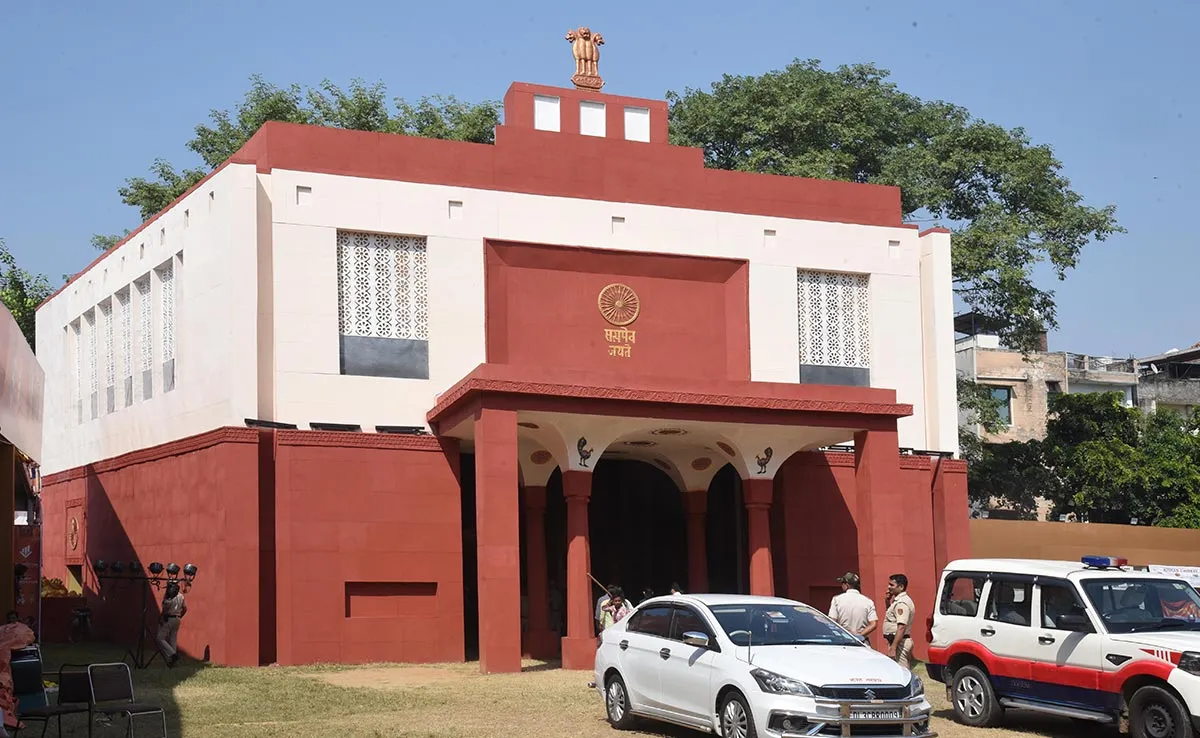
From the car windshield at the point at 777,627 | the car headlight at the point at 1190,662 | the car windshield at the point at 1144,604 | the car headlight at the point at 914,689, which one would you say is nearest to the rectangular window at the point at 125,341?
the car windshield at the point at 777,627

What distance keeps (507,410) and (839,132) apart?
24279 millimetres

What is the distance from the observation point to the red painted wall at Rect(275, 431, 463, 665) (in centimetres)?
2452

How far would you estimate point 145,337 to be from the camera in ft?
98.5

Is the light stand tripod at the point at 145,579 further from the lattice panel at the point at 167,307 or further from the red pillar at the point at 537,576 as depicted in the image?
the red pillar at the point at 537,576

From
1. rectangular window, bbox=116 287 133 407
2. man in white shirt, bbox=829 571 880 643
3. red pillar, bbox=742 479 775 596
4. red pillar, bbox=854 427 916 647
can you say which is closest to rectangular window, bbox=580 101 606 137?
red pillar, bbox=742 479 775 596

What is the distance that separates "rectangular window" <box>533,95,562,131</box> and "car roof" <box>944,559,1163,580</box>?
50.3 ft

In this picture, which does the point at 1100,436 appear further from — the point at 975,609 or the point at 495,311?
the point at 975,609

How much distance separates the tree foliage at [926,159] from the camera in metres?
41.3

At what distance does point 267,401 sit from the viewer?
25844mm

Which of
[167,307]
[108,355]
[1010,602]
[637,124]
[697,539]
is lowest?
[1010,602]

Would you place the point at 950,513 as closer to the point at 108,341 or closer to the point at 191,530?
the point at 191,530

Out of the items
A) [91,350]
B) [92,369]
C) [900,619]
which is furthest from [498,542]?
[91,350]

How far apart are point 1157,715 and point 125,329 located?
931 inches

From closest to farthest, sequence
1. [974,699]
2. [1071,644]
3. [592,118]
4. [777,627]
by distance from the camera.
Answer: [777,627]
[1071,644]
[974,699]
[592,118]
